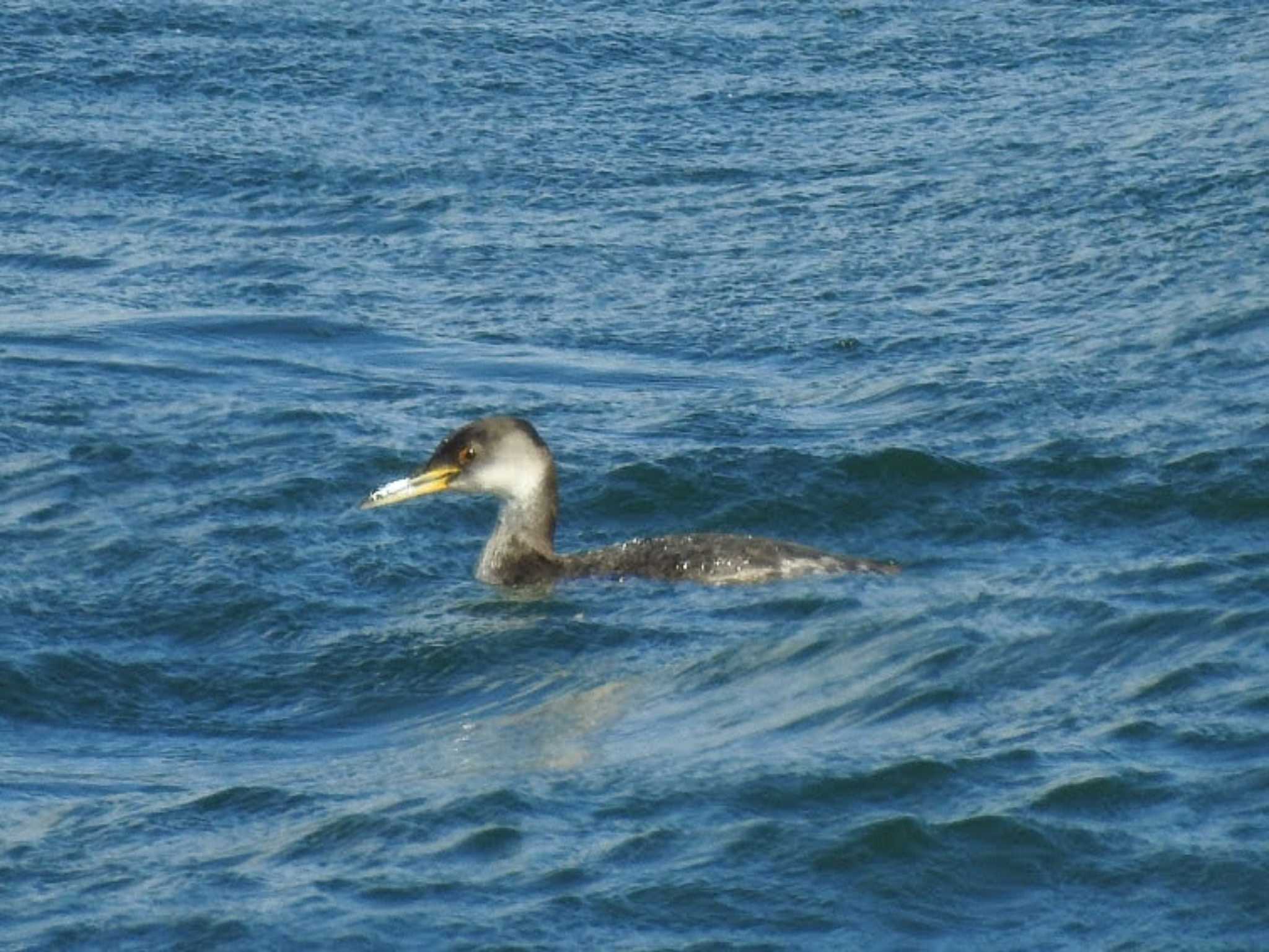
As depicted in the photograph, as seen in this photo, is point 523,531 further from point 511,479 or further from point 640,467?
point 640,467

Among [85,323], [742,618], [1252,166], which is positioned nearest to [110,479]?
[85,323]

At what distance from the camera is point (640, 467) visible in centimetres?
1245

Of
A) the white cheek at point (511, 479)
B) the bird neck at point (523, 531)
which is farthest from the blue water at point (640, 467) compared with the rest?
the white cheek at point (511, 479)

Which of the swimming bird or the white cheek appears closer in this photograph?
the swimming bird

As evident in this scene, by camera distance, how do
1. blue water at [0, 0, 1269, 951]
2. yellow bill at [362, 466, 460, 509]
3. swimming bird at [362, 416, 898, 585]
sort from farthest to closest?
yellow bill at [362, 466, 460, 509] < swimming bird at [362, 416, 898, 585] < blue water at [0, 0, 1269, 951]

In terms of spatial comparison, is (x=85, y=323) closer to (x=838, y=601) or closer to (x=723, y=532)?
(x=723, y=532)

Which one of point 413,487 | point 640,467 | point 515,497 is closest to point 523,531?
point 515,497

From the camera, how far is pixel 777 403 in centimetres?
1310

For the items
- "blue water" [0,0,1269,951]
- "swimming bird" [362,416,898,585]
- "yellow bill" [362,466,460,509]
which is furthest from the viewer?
"yellow bill" [362,466,460,509]

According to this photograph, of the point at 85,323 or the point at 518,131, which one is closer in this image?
the point at 85,323

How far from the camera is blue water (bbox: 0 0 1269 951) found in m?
8.32

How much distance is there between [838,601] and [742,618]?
362 millimetres

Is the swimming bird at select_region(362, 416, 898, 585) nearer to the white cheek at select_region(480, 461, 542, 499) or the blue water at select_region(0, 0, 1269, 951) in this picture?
the white cheek at select_region(480, 461, 542, 499)

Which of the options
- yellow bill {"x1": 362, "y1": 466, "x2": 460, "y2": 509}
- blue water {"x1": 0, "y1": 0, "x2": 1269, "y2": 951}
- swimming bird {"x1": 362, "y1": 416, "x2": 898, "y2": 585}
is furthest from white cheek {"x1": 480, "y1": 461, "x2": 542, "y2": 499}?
blue water {"x1": 0, "y1": 0, "x2": 1269, "y2": 951}
